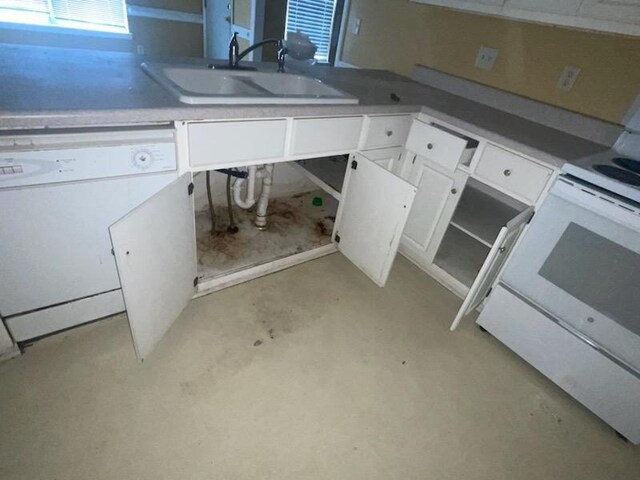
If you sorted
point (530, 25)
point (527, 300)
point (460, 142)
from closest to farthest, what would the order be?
point (527, 300), point (460, 142), point (530, 25)

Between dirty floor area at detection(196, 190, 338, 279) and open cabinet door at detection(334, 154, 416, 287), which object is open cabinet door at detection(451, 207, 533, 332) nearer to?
open cabinet door at detection(334, 154, 416, 287)

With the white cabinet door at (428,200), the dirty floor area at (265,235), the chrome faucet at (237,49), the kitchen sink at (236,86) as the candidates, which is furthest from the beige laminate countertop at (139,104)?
the dirty floor area at (265,235)

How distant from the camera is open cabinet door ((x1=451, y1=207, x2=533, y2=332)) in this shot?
131 centimetres

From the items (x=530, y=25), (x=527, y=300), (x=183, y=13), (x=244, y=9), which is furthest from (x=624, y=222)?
(x=183, y=13)

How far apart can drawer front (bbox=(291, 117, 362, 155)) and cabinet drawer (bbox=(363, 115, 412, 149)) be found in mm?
72

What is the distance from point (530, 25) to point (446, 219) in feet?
3.58

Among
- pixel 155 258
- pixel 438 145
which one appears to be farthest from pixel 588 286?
pixel 155 258

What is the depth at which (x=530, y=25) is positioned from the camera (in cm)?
174

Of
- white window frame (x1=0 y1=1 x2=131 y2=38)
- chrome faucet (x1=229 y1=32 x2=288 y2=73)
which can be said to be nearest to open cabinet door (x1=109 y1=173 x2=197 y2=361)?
chrome faucet (x1=229 y1=32 x2=288 y2=73)

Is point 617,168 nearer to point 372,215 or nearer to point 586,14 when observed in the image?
point 586,14

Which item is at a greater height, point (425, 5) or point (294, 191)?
point (425, 5)

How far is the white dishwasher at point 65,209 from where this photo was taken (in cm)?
94

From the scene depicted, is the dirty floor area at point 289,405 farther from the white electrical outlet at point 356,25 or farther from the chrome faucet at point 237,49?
the white electrical outlet at point 356,25

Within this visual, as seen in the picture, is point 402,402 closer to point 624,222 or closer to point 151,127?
point 624,222
